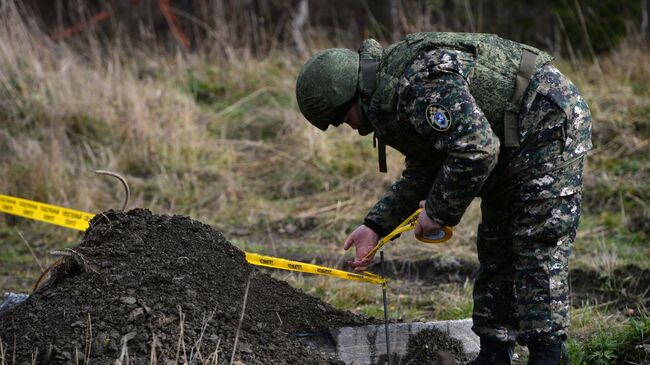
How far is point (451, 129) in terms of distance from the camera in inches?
144

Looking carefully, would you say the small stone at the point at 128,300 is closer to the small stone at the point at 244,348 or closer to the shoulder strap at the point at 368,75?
the small stone at the point at 244,348

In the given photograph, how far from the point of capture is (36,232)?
7.59 meters

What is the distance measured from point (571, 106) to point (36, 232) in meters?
4.91

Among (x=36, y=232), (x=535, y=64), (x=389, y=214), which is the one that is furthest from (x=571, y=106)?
(x=36, y=232)

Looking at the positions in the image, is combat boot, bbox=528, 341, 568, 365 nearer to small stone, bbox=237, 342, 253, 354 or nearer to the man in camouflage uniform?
the man in camouflage uniform

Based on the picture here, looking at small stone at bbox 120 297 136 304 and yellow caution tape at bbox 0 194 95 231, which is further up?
yellow caution tape at bbox 0 194 95 231

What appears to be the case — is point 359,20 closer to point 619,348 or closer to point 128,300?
point 619,348

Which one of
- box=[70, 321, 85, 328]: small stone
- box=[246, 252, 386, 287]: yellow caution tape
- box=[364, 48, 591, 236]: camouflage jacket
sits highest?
box=[364, 48, 591, 236]: camouflage jacket

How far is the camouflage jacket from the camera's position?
12.0ft

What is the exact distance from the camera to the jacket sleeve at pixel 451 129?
3.64 m

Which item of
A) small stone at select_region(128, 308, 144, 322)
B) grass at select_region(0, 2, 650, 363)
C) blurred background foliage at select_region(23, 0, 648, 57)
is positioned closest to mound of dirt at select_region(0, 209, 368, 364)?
small stone at select_region(128, 308, 144, 322)

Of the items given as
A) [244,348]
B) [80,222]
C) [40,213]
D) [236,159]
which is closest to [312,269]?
[244,348]

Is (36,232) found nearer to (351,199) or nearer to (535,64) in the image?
(351,199)

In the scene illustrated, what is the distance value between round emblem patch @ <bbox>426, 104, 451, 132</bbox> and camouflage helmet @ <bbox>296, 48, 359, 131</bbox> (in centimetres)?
39
